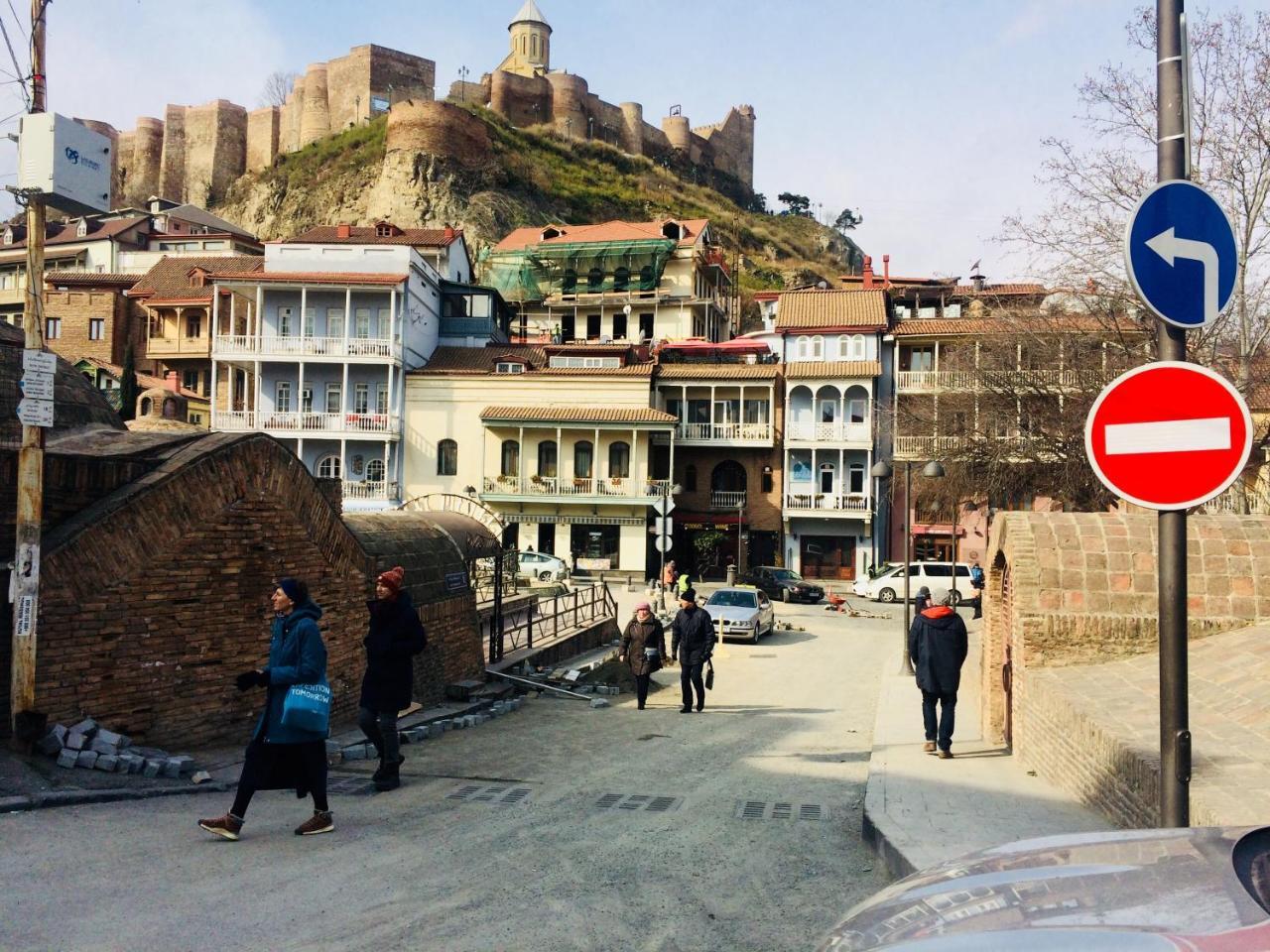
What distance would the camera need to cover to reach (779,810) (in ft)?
25.1

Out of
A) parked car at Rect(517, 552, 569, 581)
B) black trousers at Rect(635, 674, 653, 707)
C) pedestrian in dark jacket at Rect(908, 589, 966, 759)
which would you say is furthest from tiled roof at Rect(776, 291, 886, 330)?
pedestrian in dark jacket at Rect(908, 589, 966, 759)

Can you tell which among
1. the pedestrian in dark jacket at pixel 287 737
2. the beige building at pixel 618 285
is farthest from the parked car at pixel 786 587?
the pedestrian in dark jacket at pixel 287 737

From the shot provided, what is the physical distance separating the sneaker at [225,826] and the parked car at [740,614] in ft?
58.9

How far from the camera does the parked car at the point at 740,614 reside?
79.2 feet

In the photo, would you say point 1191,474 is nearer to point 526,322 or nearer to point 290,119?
point 526,322

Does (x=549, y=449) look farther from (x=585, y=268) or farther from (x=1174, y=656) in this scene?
(x=1174, y=656)

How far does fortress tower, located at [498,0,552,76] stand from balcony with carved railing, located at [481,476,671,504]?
80824 mm

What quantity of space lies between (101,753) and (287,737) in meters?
2.28

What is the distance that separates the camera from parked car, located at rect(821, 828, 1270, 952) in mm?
2053

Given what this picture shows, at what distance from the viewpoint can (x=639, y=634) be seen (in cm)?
1410

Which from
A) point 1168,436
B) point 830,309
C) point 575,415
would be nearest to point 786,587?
point 575,415

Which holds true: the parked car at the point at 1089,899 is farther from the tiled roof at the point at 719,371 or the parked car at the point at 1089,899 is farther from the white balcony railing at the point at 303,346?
the white balcony railing at the point at 303,346

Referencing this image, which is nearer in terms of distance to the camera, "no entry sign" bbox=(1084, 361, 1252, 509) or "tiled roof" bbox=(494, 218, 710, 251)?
"no entry sign" bbox=(1084, 361, 1252, 509)

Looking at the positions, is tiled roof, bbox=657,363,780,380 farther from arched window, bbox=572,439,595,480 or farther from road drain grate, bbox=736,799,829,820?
road drain grate, bbox=736,799,829,820
